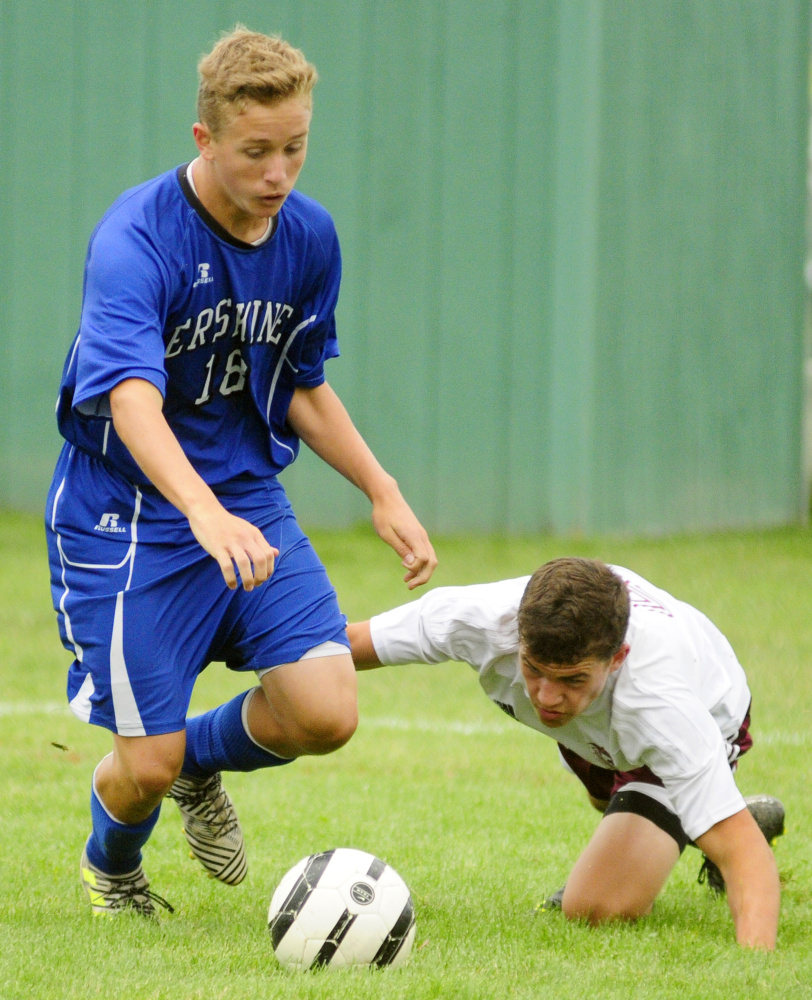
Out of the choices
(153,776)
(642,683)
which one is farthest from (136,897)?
(642,683)

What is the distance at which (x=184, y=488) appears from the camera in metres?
3.09

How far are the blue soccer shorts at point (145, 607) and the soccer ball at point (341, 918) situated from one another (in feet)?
1.83

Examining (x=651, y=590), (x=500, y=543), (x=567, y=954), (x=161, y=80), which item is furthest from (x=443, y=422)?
(x=567, y=954)

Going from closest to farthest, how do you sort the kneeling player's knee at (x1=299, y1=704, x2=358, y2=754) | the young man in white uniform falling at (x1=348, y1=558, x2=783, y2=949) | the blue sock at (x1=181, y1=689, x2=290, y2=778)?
1. the young man in white uniform falling at (x1=348, y1=558, x2=783, y2=949)
2. the kneeling player's knee at (x1=299, y1=704, x2=358, y2=754)
3. the blue sock at (x1=181, y1=689, x2=290, y2=778)

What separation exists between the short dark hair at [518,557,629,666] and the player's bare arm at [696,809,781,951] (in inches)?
20.1

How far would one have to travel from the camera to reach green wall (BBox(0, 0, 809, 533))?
11.7 metres

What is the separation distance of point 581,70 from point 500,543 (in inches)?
152

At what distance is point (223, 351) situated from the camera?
3738 mm

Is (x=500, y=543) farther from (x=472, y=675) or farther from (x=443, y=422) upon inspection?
(x=472, y=675)

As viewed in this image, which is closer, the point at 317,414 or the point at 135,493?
the point at 135,493

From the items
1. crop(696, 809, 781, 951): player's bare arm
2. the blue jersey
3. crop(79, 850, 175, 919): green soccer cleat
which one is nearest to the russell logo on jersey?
the blue jersey

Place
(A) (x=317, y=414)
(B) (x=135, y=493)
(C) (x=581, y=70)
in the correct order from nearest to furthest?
(B) (x=135, y=493), (A) (x=317, y=414), (C) (x=581, y=70)

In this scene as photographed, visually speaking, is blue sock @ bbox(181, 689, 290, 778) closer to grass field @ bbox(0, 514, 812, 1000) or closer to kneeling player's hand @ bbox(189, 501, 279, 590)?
grass field @ bbox(0, 514, 812, 1000)

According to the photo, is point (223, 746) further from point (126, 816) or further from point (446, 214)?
point (446, 214)
